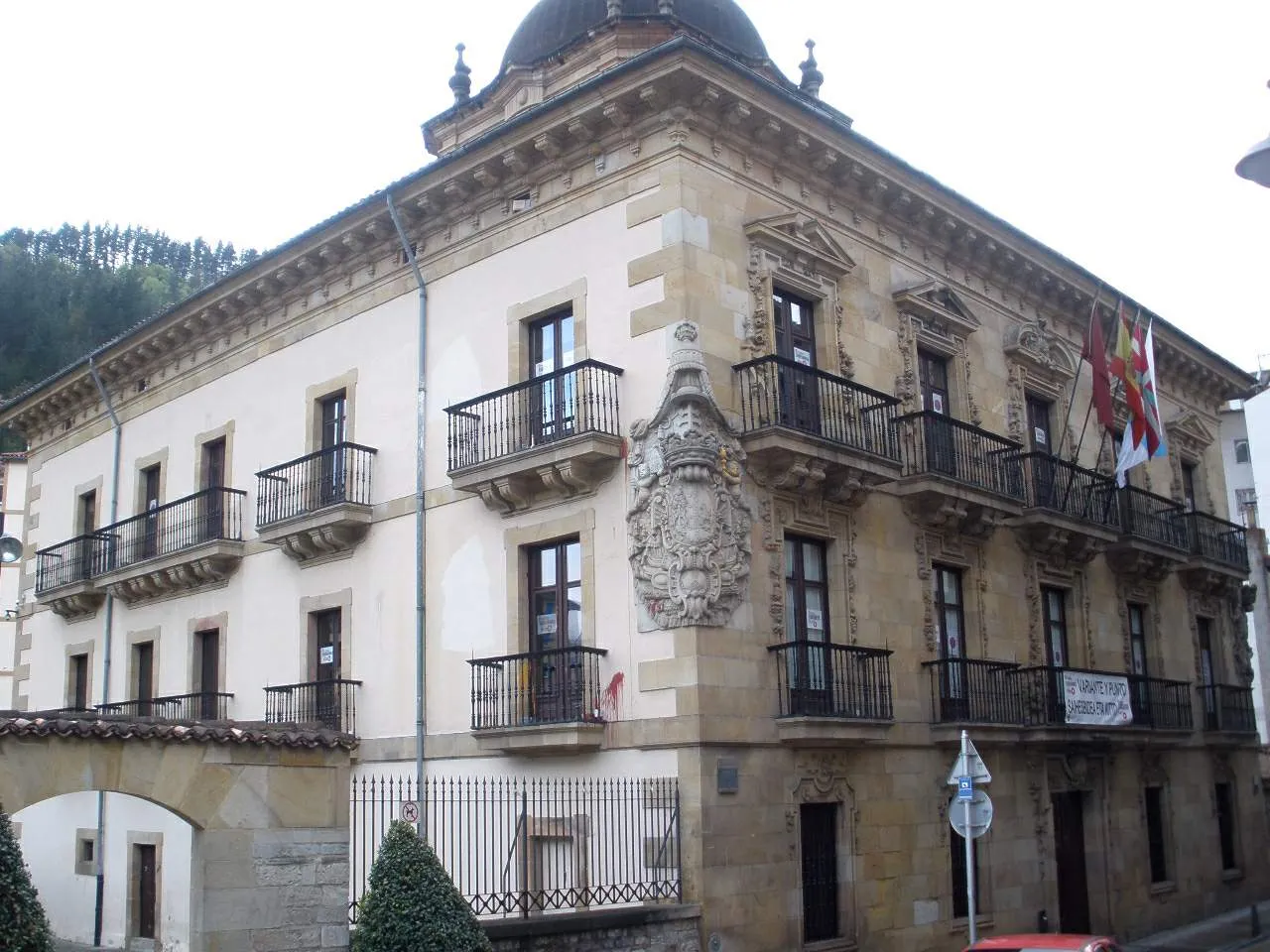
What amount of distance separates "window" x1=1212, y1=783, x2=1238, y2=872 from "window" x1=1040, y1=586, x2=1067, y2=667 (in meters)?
6.65

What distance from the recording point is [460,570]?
1889 centimetres

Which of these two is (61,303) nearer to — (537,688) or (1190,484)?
(1190,484)

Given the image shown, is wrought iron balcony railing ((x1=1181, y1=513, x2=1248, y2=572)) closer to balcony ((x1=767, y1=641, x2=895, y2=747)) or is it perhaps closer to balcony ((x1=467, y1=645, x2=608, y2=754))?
balcony ((x1=767, y1=641, x2=895, y2=747))

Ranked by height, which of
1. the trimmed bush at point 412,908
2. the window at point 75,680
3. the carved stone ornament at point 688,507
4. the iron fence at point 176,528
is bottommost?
the trimmed bush at point 412,908

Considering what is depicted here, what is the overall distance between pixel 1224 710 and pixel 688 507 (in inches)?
654

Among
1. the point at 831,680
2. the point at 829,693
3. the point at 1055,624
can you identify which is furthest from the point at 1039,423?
the point at 829,693

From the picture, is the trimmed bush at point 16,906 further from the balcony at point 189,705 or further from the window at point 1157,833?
the window at point 1157,833

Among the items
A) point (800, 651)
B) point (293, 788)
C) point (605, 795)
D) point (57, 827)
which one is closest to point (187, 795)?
point (293, 788)

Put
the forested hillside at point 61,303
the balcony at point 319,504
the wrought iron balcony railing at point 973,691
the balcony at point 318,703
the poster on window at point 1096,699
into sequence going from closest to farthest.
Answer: the wrought iron balcony railing at point 973,691
the balcony at point 318,703
the balcony at point 319,504
the poster on window at point 1096,699
the forested hillside at point 61,303

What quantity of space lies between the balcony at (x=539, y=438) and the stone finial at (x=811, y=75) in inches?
551

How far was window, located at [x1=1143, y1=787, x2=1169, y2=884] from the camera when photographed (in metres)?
24.3

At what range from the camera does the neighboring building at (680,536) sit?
1645 centimetres

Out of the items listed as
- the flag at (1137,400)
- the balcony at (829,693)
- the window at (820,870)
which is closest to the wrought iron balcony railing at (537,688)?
the balcony at (829,693)

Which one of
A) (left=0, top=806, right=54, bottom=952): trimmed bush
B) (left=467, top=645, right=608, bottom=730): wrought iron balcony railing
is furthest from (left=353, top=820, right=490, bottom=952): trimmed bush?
(left=467, top=645, right=608, bottom=730): wrought iron balcony railing
